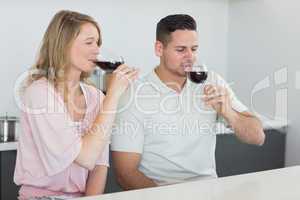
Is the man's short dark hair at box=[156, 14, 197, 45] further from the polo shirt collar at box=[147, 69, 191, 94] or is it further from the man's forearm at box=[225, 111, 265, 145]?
the man's forearm at box=[225, 111, 265, 145]

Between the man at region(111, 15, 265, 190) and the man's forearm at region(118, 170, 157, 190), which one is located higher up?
the man at region(111, 15, 265, 190)

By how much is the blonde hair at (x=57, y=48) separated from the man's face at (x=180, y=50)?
36 centimetres

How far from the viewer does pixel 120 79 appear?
1.44 meters

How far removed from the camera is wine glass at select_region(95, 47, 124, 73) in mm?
1483

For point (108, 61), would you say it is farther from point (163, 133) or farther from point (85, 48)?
point (163, 133)

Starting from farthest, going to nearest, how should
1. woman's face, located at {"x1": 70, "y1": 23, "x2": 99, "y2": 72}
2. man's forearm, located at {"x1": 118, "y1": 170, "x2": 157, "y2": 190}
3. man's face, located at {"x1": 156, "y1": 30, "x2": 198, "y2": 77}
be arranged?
man's face, located at {"x1": 156, "y1": 30, "x2": 198, "y2": 77} → man's forearm, located at {"x1": 118, "y1": 170, "x2": 157, "y2": 190} → woman's face, located at {"x1": 70, "y1": 23, "x2": 99, "y2": 72}

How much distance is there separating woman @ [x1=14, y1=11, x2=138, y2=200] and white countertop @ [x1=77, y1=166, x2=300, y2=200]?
332mm

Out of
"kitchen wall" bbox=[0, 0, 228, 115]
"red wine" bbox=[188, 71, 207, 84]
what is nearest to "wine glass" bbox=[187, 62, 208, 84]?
"red wine" bbox=[188, 71, 207, 84]

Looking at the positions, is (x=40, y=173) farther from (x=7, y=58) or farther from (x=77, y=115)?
(x=7, y=58)

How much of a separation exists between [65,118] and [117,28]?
1.56 meters

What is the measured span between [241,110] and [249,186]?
0.63 m

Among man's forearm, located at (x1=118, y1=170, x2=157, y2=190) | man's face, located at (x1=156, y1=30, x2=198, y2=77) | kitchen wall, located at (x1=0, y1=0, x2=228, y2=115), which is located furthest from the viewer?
kitchen wall, located at (x1=0, y1=0, x2=228, y2=115)

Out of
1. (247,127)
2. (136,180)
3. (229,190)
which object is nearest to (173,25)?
(247,127)

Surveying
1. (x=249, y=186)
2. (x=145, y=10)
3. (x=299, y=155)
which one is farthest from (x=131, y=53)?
(x=249, y=186)
